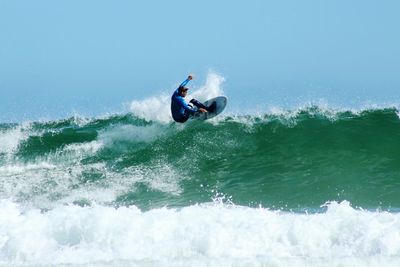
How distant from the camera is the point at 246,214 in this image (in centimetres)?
903

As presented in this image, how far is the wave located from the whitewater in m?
0.04

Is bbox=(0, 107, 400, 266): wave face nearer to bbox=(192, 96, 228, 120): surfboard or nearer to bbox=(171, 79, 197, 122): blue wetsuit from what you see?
bbox=(192, 96, 228, 120): surfboard

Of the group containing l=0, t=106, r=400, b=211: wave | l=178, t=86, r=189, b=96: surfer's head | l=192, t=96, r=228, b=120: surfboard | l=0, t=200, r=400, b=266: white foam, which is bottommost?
l=0, t=200, r=400, b=266: white foam

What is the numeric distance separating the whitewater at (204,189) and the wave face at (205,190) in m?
0.02

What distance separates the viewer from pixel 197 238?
830 cm

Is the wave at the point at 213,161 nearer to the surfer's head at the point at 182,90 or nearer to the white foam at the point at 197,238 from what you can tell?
the surfer's head at the point at 182,90

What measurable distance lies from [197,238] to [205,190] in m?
3.82

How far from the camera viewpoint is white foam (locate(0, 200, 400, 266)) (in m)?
7.65

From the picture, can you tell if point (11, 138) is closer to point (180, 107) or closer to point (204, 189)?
point (180, 107)

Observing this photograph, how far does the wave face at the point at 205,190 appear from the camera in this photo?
808cm

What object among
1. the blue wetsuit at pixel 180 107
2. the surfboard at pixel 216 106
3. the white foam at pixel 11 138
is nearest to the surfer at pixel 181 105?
the blue wetsuit at pixel 180 107

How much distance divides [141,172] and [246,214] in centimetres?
445

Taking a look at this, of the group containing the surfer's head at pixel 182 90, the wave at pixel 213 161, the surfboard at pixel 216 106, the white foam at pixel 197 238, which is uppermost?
the surfboard at pixel 216 106

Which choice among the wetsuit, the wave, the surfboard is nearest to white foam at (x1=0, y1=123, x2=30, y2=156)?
the wave
